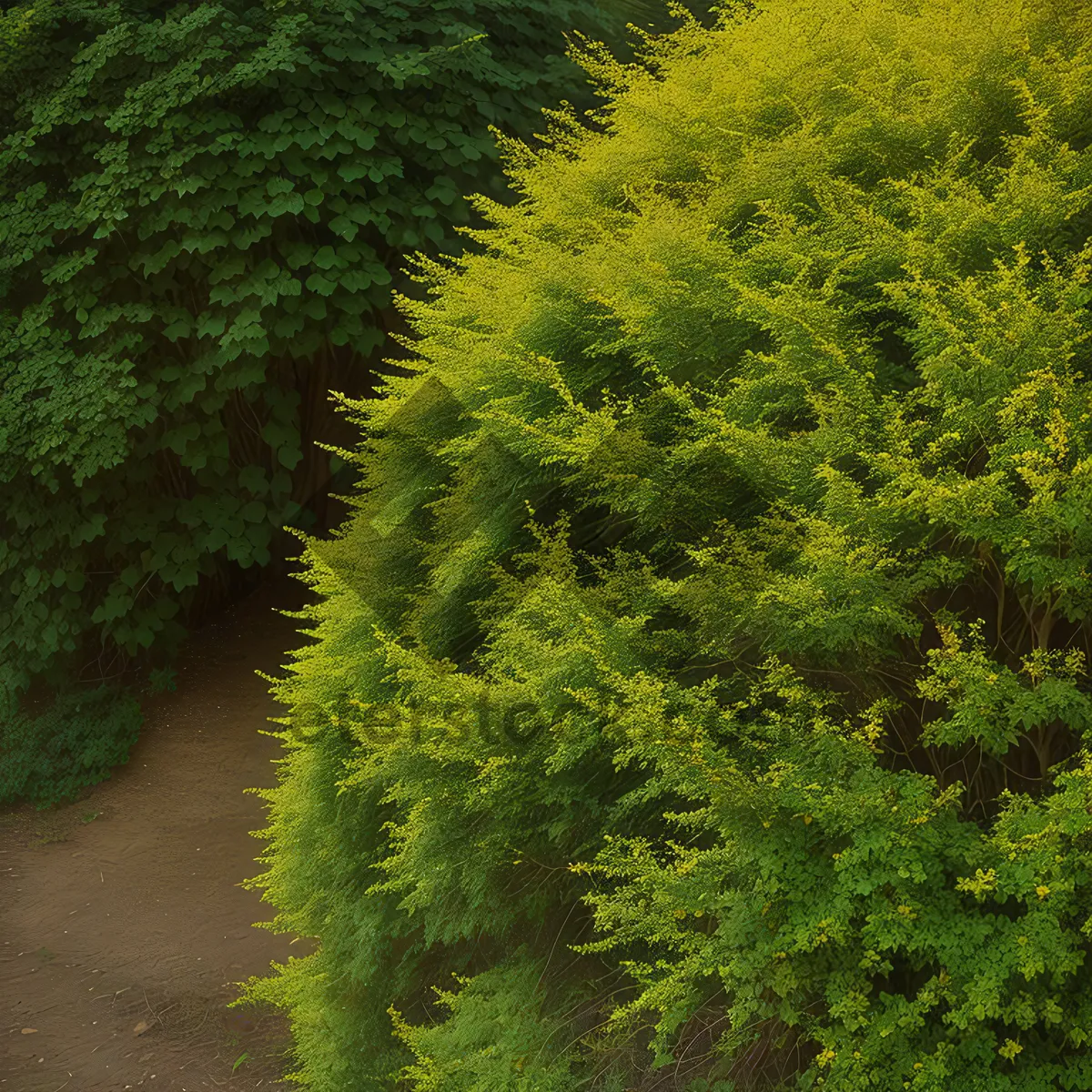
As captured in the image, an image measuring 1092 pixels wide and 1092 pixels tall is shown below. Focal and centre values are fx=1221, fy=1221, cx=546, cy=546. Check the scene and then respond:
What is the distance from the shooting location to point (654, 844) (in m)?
3.33

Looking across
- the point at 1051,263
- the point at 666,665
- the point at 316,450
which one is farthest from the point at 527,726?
the point at 316,450

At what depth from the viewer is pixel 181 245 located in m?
6.66

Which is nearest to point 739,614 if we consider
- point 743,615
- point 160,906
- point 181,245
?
point 743,615

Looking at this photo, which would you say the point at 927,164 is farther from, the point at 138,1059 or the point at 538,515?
the point at 138,1059

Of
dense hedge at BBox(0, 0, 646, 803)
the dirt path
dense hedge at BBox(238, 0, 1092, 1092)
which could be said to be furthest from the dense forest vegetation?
dense hedge at BBox(0, 0, 646, 803)

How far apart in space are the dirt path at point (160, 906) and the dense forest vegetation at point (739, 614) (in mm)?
497

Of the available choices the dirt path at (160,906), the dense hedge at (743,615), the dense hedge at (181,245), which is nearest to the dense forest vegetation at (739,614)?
the dense hedge at (743,615)

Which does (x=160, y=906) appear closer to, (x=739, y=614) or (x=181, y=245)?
(x=181, y=245)

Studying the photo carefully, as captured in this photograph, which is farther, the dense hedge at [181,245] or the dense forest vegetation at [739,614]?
the dense hedge at [181,245]

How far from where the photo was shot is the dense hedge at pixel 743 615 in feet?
8.77

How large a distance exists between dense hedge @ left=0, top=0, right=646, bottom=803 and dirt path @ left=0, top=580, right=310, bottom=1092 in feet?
1.47

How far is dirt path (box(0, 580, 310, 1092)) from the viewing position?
5219 millimetres

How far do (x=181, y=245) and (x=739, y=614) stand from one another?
469cm

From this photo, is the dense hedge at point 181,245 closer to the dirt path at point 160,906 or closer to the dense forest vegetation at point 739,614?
the dirt path at point 160,906
